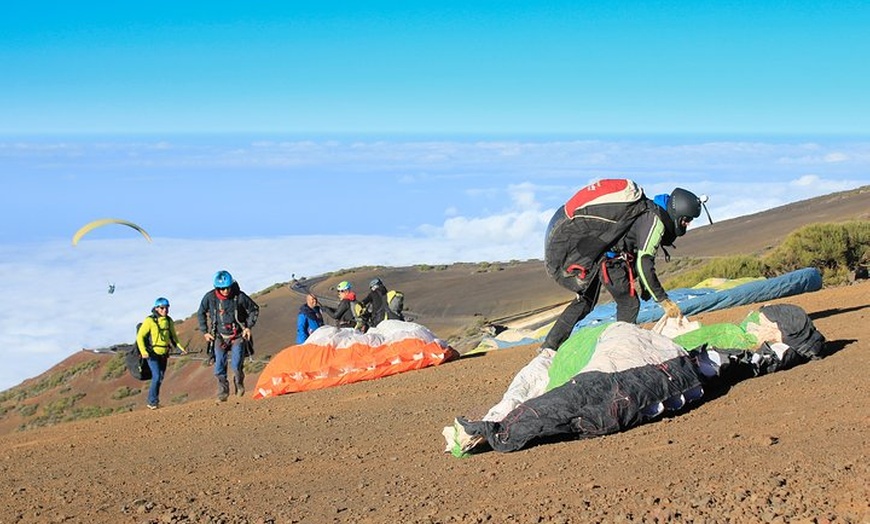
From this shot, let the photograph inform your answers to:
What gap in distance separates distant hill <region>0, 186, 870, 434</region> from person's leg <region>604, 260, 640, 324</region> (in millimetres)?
18924

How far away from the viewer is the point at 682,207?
9.52m

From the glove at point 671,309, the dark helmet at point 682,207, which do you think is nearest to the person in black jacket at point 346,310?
the dark helmet at point 682,207

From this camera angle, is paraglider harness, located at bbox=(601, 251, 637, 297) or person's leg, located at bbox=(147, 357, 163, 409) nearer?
paraglider harness, located at bbox=(601, 251, 637, 297)

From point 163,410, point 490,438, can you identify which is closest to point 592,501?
point 490,438

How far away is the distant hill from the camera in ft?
129

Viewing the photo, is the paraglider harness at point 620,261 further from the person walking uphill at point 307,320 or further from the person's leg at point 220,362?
the person walking uphill at point 307,320

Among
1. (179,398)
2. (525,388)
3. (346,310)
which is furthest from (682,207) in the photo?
(179,398)

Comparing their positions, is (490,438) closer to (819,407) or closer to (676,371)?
(676,371)

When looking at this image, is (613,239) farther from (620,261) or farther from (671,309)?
(671,309)

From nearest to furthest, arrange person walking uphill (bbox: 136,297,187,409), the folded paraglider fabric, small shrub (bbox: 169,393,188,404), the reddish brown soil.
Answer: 1. the reddish brown soil
2. the folded paraglider fabric
3. person walking uphill (bbox: 136,297,187,409)
4. small shrub (bbox: 169,393,188,404)

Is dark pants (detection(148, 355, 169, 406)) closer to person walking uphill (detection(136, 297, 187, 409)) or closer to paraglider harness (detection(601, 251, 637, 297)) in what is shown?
person walking uphill (detection(136, 297, 187, 409))

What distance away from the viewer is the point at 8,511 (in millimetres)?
7008

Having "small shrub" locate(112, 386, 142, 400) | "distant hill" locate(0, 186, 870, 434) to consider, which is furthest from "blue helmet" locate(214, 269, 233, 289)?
"small shrub" locate(112, 386, 142, 400)

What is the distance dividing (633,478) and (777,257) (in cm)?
2174
